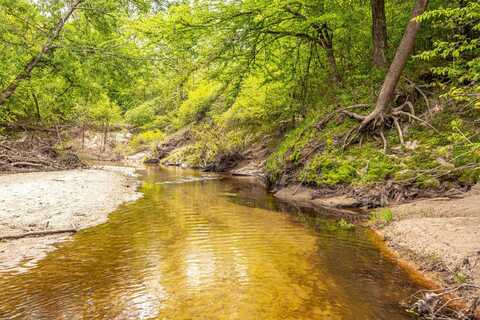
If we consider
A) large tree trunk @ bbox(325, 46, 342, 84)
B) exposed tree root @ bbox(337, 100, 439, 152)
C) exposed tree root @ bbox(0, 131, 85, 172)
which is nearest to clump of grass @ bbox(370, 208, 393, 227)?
exposed tree root @ bbox(337, 100, 439, 152)

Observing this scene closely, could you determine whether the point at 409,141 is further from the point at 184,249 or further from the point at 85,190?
the point at 85,190

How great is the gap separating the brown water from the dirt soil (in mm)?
523

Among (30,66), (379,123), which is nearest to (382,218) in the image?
(379,123)

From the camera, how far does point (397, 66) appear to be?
38.7 feet

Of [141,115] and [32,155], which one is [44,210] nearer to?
[32,155]

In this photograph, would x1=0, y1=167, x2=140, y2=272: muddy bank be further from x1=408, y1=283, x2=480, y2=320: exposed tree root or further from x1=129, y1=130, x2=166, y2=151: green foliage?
x1=129, y1=130, x2=166, y2=151: green foliage

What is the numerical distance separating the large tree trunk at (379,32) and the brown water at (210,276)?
865 cm

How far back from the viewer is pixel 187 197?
44.4 feet

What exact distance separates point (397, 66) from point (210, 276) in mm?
10021

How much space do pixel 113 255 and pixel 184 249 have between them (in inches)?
52.2

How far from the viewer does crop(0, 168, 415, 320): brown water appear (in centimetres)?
438

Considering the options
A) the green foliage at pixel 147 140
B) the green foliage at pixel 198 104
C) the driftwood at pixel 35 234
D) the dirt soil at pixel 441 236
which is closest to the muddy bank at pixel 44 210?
the driftwood at pixel 35 234

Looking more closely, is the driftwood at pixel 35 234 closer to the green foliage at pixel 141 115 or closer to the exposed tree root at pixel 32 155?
the exposed tree root at pixel 32 155

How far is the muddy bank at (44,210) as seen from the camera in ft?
20.4
